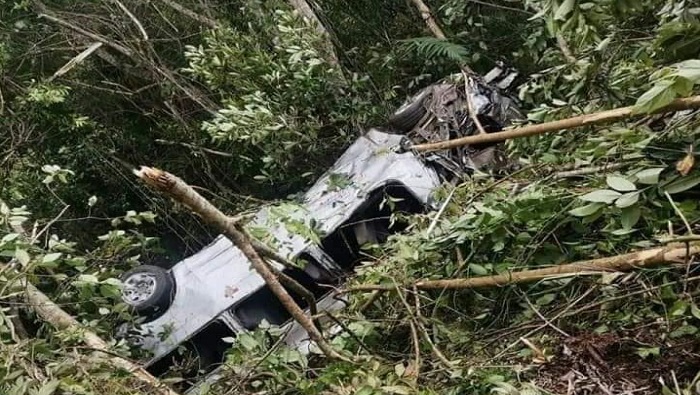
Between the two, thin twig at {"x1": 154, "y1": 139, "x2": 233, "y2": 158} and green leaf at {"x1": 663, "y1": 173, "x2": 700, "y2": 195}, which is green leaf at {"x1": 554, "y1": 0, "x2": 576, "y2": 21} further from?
thin twig at {"x1": 154, "y1": 139, "x2": 233, "y2": 158}

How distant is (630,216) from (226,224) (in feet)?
4.83

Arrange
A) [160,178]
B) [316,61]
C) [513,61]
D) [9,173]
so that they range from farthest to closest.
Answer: [9,173]
[513,61]
[316,61]
[160,178]

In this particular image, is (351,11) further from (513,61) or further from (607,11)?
(607,11)

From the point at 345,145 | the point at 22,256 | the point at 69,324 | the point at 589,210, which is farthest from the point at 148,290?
the point at 589,210

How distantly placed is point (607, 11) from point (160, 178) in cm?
187

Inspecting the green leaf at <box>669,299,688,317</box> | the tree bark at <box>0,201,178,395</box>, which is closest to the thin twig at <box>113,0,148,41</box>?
the tree bark at <box>0,201,178,395</box>

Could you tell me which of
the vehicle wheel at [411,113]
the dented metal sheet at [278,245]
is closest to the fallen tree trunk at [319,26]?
the vehicle wheel at [411,113]

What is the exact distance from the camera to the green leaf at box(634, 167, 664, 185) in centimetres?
210

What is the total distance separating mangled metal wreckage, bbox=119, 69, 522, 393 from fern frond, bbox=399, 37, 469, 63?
1.31 ft

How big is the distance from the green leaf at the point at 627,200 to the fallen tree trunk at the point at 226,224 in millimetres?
1290

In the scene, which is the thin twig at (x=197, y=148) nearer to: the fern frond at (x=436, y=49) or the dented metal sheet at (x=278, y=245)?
the dented metal sheet at (x=278, y=245)

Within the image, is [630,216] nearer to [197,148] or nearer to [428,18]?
[428,18]

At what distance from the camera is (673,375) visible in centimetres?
177

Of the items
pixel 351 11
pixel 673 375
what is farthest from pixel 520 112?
pixel 673 375
